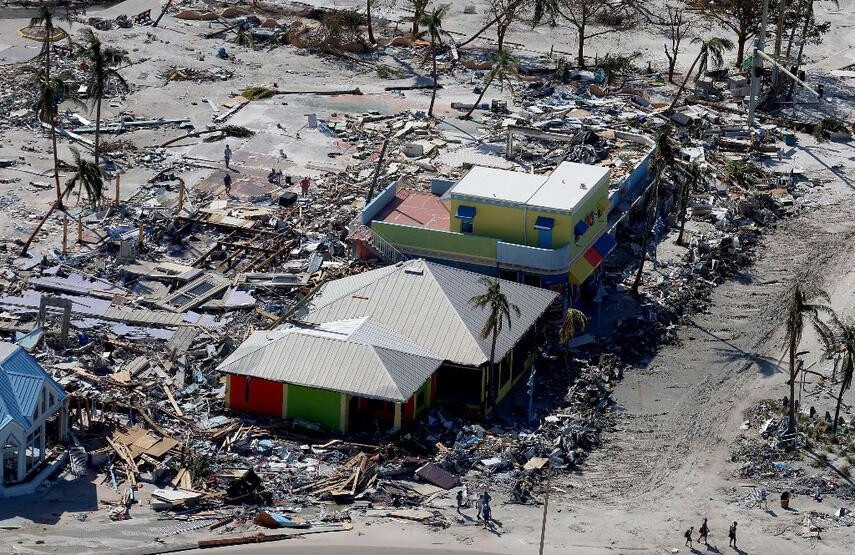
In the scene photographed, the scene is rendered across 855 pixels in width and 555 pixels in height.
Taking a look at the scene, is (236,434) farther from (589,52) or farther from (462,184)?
(589,52)

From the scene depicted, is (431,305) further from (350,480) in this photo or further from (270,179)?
(270,179)

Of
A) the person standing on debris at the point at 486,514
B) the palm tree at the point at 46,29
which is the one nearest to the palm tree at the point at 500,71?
the palm tree at the point at 46,29

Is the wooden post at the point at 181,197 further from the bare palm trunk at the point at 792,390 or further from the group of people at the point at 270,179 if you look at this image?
the bare palm trunk at the point at 792,390

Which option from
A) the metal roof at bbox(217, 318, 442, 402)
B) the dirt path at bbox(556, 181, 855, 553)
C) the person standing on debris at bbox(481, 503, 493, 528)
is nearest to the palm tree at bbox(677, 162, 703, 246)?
the dirt path at bbox(556, 181, 855, 553)

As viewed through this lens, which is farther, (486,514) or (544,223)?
(544,223)

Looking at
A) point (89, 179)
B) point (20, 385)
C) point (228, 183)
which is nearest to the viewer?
point (20, 385)

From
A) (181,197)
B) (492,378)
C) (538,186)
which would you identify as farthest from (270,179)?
(492,378)

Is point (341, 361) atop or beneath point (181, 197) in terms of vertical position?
atop
